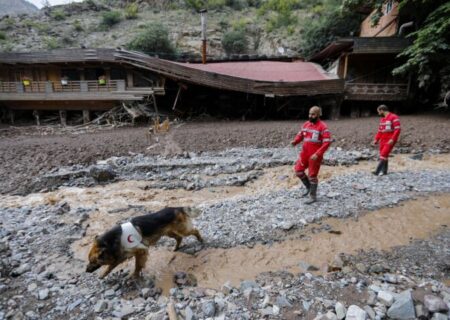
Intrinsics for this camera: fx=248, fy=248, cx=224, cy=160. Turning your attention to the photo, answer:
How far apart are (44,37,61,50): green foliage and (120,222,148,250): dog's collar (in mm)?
34880

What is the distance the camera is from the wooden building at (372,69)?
15.4 metres

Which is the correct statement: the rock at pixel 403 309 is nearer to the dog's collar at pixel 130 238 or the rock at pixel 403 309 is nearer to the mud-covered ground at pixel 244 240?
the mud-covered ground at pixel 244 240

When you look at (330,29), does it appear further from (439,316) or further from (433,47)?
(439,316)

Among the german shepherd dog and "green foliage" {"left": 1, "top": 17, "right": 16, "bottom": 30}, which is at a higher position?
"green foliage" {"left": 1, "top": 17, "right": 16, "bottom": 30}

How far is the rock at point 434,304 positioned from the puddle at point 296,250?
49.2 inches

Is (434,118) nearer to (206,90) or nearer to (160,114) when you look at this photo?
(206,90)

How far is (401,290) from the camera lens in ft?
10.2

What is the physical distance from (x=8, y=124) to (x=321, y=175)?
2277cm

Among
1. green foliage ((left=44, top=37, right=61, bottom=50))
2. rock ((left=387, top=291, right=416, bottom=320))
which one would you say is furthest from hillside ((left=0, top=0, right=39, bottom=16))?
rock ((left=387, top=291, right=416, bottom=320))

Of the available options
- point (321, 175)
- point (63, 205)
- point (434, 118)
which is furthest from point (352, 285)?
point (434, 118)

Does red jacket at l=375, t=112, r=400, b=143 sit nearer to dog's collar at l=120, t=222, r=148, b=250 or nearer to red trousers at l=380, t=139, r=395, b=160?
red trousers at l=380, t=139, r=395, b=160

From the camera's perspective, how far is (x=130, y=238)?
3373 millimetres

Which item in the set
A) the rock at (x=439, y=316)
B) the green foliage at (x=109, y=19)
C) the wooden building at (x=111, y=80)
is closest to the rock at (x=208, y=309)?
the rock at (x=439, y=316)

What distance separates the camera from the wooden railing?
15771 millimetres
